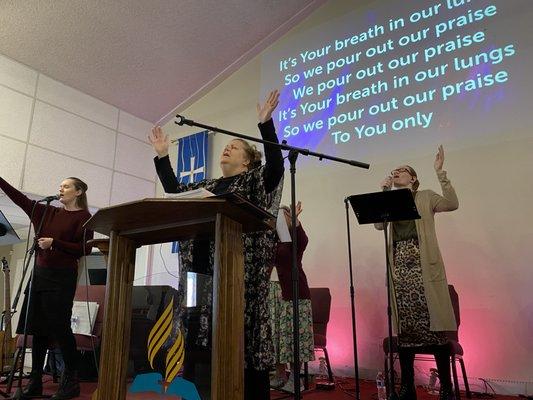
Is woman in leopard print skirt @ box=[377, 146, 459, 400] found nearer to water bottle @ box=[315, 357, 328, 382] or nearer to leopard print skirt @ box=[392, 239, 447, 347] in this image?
leopard print skirt @ box=[392, 239, 447, 347]

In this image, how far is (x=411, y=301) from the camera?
112 inches

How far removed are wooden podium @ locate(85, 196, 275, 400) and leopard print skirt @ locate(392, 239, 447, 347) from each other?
1.56 meters

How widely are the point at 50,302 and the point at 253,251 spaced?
1736 mm

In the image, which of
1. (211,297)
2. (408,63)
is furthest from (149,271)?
(211,297)

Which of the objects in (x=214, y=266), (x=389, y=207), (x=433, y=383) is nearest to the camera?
(x=214, y=266)

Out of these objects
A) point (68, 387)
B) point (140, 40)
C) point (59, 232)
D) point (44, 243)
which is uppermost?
point (140, 40)

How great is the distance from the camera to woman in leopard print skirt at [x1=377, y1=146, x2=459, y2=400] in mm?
2727

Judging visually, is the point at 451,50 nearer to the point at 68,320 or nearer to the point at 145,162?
the point at 68,320

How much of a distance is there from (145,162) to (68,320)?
4.05 m

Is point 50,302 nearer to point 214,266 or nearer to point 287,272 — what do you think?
point 287,272

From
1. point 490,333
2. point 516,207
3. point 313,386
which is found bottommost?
point 313,386

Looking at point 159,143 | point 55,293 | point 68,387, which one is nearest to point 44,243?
point 55,293

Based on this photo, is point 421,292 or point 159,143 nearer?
point 159,143

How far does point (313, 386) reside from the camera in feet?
12.1
